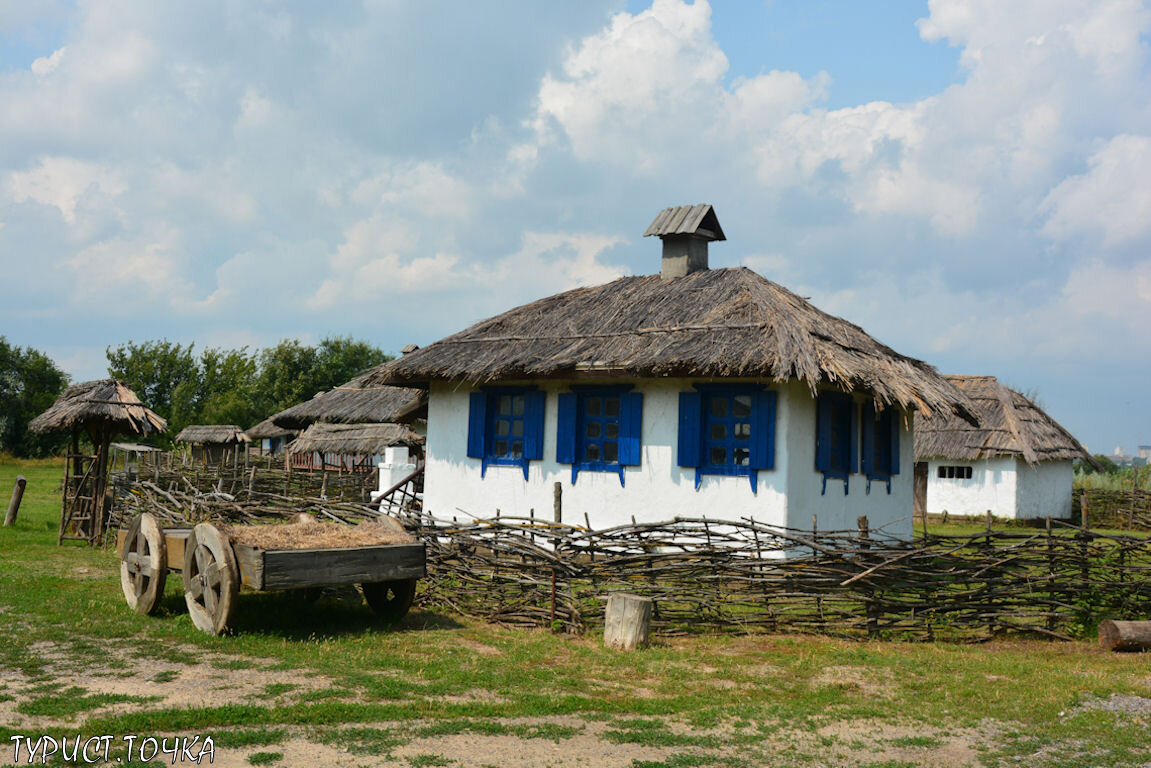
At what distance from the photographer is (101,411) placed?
563 inches

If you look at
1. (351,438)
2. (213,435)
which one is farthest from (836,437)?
(213,435)

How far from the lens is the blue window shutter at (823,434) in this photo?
1225 centimetres

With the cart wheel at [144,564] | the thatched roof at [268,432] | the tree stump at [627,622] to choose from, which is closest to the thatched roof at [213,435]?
the thatched roof at [268,432]

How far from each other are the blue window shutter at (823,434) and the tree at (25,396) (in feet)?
144

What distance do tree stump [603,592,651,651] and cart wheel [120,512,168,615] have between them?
154 inches

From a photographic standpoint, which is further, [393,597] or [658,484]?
[658,484]

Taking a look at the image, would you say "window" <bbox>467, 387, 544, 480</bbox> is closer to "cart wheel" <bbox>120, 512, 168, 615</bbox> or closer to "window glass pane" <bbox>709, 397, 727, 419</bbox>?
"window glass pane" <bbox>709, 397, 727, 419</bbox>

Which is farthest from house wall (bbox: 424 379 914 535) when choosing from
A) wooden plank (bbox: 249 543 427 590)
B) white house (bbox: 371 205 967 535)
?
wooden plank (bbox: 249 543 427 590)

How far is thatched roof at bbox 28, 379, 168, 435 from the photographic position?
564 inches

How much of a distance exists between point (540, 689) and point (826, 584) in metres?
3.29

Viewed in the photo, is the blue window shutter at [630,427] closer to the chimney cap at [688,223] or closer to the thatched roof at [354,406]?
the chimney cap at [688,223]

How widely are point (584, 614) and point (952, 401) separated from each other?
26.7 feet

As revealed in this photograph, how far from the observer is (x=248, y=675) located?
20.7 feet

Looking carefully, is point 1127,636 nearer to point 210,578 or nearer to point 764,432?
point 764,432
